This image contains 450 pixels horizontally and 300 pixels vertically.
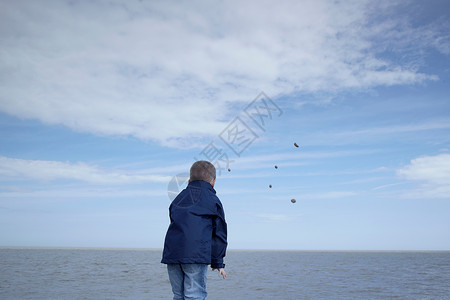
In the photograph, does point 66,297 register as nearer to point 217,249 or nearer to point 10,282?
point 10,282

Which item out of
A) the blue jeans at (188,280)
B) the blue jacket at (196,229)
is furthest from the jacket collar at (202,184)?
the blue jeans at (188,280)

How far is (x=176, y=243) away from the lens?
184 inches

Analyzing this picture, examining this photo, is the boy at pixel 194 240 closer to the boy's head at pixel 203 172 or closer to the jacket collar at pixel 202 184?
the jacket collar at pixel 202 184

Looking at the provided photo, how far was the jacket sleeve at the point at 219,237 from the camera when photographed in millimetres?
4820

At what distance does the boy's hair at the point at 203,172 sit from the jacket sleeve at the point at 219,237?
1.52 ft

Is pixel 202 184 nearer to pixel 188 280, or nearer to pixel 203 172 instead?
pixel 203 172

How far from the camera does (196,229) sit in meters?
4.68

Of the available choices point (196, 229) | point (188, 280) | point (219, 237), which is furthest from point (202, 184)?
point (188, 280)

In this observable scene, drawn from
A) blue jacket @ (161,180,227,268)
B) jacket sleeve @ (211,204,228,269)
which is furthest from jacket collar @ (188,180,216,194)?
jacket sleeve @ (211,204,228,269)

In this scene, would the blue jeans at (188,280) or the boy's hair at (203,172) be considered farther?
the boy's hair at (203,172)

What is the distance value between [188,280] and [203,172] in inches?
56.8

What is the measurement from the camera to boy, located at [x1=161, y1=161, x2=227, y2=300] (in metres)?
4.63

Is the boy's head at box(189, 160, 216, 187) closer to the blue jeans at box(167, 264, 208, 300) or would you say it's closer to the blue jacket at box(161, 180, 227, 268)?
the blue jacket at box(161, 180, 227, 268)

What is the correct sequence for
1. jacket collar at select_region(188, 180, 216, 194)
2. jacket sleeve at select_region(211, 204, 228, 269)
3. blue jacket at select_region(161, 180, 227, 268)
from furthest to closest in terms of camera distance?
jacket collar at select_region(188, 180, 216, 194) → jacket sleeve at select_region(211, 204, 228, 269) → blue jacket at select_region(161, 180, 227, 268)
